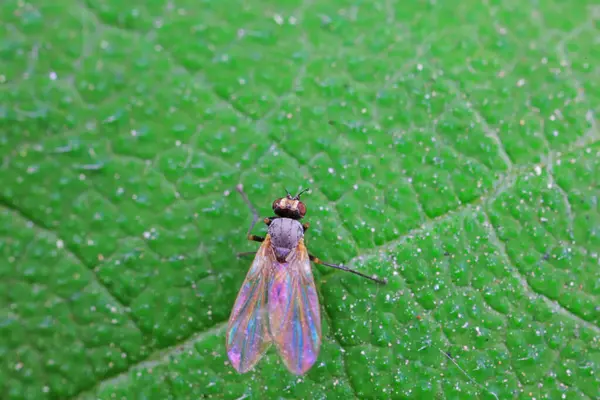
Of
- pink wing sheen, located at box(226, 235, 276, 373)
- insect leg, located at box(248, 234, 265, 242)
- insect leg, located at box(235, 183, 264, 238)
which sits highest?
insect leg, located at box(235, 183, 264, 238)

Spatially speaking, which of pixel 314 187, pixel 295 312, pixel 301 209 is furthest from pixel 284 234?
pixel 295 312

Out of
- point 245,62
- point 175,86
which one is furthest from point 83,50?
point 245,62

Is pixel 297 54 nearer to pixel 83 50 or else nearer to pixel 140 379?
pixel 83 50

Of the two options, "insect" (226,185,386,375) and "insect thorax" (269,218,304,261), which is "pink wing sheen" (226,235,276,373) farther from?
"insect thorax" (269,218,304,261)

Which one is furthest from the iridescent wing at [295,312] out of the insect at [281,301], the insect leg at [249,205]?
the insect leg at [249,205]

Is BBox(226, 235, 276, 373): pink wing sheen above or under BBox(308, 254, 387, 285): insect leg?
under

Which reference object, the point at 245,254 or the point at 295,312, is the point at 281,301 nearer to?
the point at 295,312

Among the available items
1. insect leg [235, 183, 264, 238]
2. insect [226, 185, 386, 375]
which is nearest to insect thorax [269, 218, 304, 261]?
insect [226, 185, 386, 375]

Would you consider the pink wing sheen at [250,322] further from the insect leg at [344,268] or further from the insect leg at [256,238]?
the insect leg at [344,268]
